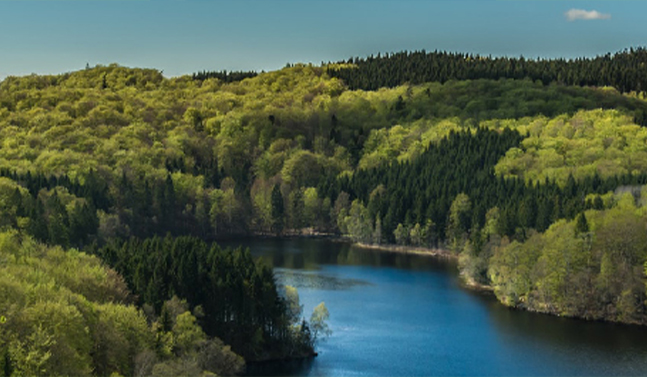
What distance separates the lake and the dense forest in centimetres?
325

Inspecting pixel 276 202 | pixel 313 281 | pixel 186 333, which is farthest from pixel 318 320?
pixel 276 202

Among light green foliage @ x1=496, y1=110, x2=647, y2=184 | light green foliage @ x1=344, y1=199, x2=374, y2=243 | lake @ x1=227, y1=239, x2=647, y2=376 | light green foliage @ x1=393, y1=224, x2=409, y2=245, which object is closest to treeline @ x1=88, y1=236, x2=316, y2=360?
lake @ x1=227, y1=239, x2=647, y2=376

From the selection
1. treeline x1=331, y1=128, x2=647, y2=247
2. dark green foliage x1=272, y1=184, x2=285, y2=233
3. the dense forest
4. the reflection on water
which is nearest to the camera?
the dense forest

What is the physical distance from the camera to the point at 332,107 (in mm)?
196375

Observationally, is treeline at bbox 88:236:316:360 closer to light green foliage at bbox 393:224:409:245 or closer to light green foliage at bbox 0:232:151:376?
light green foliage at bbox 0:232:151:376

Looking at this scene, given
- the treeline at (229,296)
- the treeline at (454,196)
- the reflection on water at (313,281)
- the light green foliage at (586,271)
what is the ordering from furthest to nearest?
the treeline at (454,196)
the reflection on water at (313,281)
the light green foliage at (586,271)
the treeline at (229,296)

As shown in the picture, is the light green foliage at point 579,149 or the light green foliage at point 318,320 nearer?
the light green foliage at point 318,320

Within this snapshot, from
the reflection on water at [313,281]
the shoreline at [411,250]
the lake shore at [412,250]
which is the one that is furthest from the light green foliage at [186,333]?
the lake shore at [412,250]

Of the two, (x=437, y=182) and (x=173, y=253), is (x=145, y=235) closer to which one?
(x=437, y=182)

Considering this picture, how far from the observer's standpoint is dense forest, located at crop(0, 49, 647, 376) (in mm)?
58750

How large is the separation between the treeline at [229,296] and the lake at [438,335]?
7.88 ft

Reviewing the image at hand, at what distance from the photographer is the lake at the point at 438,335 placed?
66000mm

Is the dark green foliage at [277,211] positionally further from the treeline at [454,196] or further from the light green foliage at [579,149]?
the light green foliage at [579,149]

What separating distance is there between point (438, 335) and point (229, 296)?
17.7 metres
